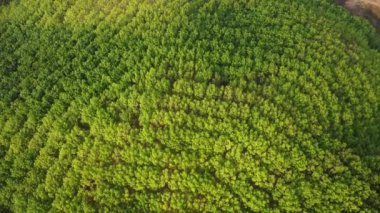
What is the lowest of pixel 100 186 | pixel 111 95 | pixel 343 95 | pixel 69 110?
pixel 100 186

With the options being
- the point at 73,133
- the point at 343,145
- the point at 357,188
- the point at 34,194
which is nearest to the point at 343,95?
the point at 343,145

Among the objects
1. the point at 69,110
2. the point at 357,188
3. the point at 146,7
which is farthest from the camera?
the point at 146,7

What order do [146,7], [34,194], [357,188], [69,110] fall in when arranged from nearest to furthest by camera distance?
[357,188] → [34,194] → [69,110] → [146,7]

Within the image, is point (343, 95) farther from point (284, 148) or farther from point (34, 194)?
point (34, 194)

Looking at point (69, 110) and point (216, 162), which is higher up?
point (216, 162)

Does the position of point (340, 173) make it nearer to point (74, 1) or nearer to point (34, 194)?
point (34, 194)

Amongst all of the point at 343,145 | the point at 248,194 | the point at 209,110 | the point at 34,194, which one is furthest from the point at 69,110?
the point at 343,145

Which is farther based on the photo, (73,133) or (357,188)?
(73,133)
